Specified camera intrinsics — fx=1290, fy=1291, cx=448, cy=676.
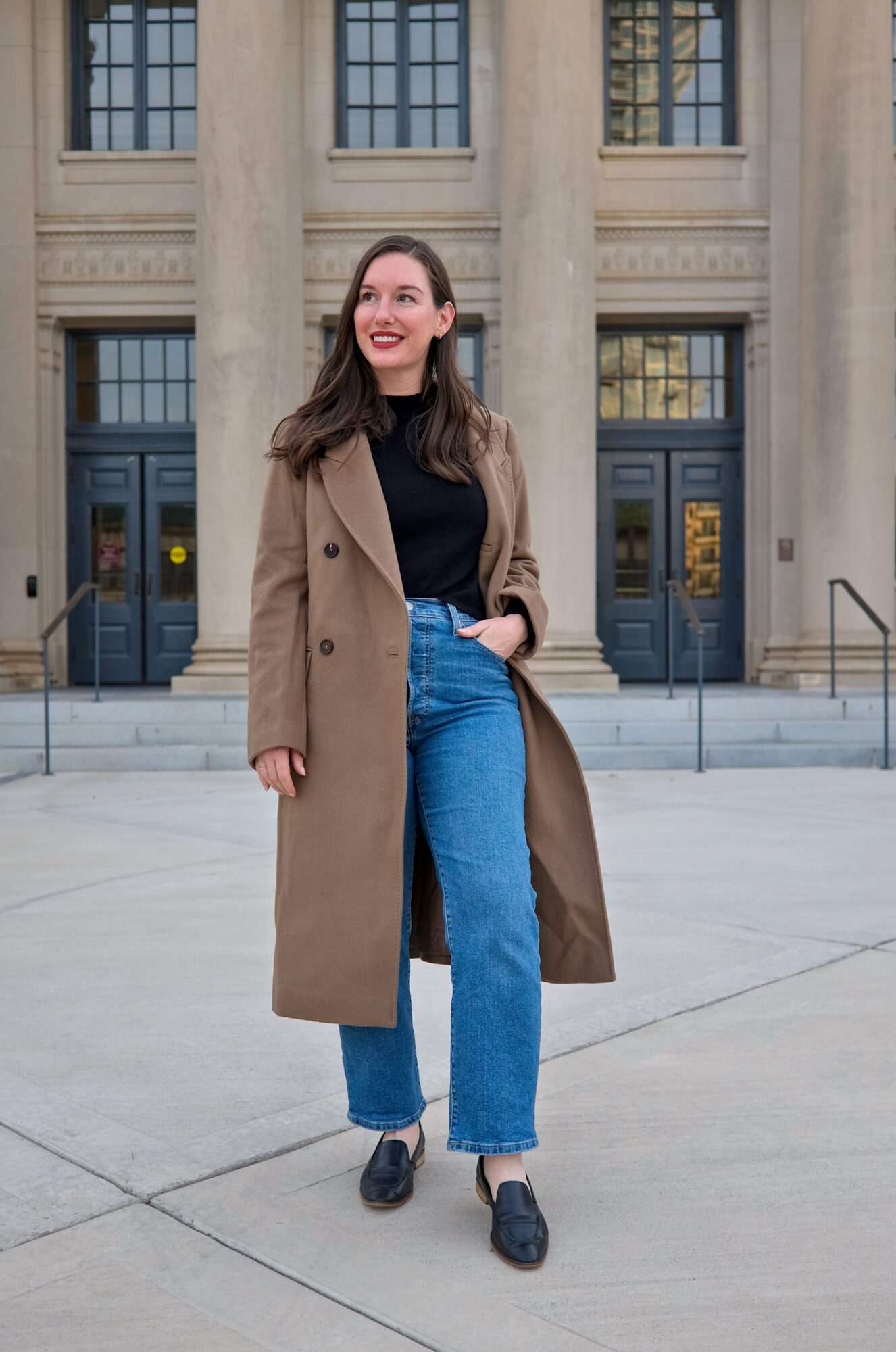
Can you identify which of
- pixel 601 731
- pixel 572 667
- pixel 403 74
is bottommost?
pixel 601 731

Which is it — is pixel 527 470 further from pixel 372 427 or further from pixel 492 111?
pixel 372 427

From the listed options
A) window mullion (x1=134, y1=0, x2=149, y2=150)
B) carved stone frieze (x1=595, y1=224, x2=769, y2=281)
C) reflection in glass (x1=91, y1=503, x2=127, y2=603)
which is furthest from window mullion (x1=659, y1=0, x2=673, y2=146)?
reflection in glass (x1=91, y1=503, x2=127, y2=603)

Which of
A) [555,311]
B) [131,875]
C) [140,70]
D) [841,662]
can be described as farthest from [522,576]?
[140,70]

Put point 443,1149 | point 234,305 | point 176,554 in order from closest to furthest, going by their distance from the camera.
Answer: point 443,1149
point 234,305
point 176,554

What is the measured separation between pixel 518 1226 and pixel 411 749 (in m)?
0.91

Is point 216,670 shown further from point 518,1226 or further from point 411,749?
point 518,1226

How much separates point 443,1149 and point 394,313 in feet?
6.01

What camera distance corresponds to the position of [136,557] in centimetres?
1656

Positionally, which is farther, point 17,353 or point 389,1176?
point 17,353

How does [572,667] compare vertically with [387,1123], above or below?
above

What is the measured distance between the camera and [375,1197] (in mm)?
2576

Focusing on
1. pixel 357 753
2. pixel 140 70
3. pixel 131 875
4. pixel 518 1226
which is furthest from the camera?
pixel 140 70

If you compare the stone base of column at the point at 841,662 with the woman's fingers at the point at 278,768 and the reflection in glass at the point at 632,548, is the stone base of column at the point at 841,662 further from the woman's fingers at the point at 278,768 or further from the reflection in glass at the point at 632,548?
the woman's fingers at the point at 278,768

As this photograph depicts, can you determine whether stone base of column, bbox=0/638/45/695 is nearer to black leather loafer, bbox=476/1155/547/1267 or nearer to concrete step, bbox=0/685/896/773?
concrete step, bbox=0/685/896/773
